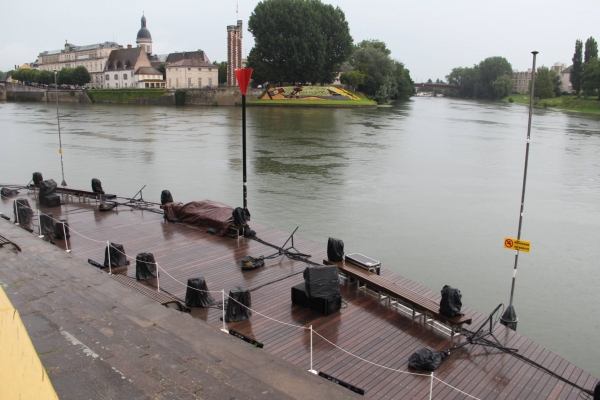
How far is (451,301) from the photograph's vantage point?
31.8 ft

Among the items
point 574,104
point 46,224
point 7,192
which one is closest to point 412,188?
point 46,224

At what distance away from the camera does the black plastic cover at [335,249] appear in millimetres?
12469

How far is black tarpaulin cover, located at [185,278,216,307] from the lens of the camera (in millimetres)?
10812

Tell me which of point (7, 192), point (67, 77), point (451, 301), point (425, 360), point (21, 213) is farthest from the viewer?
point (67, 77)

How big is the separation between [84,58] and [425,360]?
177 m

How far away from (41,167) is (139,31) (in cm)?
14756

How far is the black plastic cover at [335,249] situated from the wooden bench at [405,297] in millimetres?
128

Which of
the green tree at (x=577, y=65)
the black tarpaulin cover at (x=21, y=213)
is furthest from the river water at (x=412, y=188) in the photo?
the green tree at (x=577, y=65)

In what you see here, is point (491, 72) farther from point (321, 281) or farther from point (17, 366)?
point (17, 366)

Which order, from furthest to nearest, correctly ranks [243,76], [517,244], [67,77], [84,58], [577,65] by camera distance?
[84,58] → [67,77] → [577,65] → [243,76] → [517,244]

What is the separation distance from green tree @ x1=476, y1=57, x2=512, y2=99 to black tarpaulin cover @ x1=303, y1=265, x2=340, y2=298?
160 m

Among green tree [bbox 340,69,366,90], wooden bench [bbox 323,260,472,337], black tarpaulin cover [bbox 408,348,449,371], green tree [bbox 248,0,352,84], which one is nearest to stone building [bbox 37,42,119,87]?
green tree [bbox 248,0,352,84]

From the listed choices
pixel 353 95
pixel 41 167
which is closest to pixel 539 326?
pixel 41 167

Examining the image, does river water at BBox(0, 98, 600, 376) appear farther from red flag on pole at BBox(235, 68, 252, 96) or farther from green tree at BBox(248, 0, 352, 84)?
green tree at BBox(248, 0, 352, 84)
